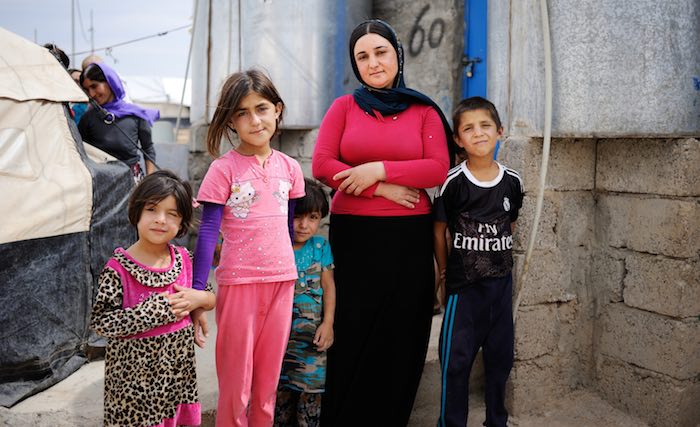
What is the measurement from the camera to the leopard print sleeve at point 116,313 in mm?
2053

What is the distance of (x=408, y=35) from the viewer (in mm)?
5086

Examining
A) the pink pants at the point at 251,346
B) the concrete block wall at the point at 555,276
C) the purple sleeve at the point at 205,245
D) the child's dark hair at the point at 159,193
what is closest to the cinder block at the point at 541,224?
the concrete block wall at the point at 555,276

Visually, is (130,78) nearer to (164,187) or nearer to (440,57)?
(440,57)

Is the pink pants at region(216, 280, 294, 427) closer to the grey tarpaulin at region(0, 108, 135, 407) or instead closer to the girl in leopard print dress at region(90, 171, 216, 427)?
the girl in leopard print dress at region(90, 171, 216, 427)

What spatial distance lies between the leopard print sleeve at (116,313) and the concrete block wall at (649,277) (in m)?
2.23

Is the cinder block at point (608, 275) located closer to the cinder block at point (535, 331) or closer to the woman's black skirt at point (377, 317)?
the cinder block at point (535, 331)

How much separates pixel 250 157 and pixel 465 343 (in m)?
1.17

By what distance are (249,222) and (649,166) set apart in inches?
74.8

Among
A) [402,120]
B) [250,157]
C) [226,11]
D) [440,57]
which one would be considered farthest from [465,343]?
[226,11]

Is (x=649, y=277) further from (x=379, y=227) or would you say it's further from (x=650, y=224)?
(x=379, y=227)

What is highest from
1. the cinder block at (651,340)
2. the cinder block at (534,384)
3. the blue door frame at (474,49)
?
the blue door frame at (474,49)

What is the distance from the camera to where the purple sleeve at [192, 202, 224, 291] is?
2.27 metres

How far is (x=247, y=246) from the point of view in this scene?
236cm

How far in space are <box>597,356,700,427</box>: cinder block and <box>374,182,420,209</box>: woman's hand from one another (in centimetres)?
149
